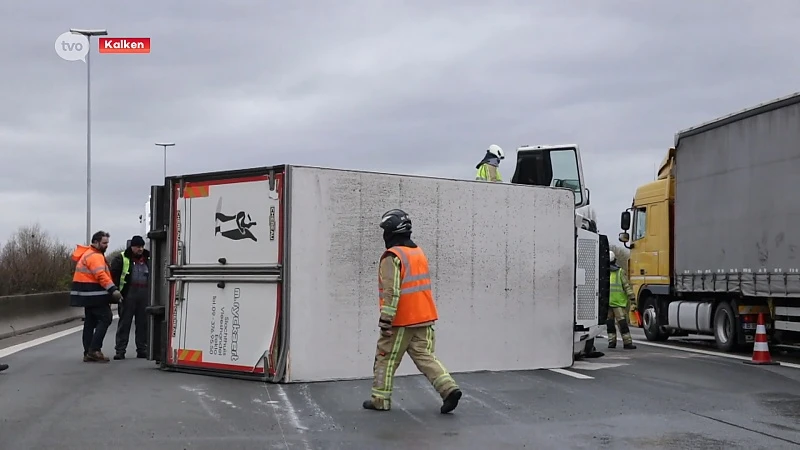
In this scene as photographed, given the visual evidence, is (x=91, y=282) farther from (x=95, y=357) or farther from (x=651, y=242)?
(x=651, y=242)

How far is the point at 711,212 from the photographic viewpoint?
16531 millimetres

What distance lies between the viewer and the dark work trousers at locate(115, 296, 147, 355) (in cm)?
1348

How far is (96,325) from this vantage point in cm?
1313

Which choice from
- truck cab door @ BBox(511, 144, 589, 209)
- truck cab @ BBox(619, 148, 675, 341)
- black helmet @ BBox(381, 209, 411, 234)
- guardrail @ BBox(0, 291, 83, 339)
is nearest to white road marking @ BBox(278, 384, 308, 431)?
black helmet @ BBox(381, 209, 411, 234)

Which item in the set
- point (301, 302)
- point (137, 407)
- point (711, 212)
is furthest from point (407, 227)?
point (711, 212)

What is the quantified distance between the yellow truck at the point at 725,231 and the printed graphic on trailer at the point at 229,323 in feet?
26.5

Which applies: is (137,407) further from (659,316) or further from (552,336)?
(659,316)

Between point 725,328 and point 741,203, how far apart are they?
8.49ft

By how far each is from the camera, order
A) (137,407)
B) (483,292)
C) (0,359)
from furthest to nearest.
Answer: (0,359) < (483,292) < (137,407)

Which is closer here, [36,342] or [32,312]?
[36,342]

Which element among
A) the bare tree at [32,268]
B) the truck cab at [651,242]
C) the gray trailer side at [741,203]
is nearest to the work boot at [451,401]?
the gray trailer side at [741,203]

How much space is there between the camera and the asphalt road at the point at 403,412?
7242 millimetres

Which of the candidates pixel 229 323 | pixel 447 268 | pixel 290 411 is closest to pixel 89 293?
pixel 229 323

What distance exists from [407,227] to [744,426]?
3346 millimetres
